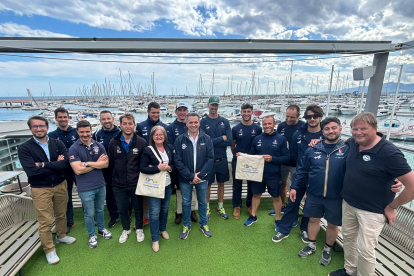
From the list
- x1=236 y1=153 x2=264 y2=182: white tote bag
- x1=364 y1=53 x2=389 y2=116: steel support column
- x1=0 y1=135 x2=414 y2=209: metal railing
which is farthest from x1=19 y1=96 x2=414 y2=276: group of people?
x1=0 y1=135 x2=414 y2=209: metal railing

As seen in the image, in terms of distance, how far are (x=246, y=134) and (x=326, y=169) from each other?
1.35 m

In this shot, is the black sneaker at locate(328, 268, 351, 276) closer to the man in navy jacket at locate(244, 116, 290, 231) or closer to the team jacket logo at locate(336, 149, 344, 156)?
the man in navy jacket at locate(244, 116, 290, 231)

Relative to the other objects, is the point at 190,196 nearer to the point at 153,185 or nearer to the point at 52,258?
the point at 153,185

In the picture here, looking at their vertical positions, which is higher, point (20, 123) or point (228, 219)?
point (20, 123)

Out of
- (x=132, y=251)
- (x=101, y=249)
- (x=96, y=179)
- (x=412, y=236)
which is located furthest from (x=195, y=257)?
(x=412, y=236)

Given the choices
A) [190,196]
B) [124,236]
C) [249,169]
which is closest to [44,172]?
[124,236]

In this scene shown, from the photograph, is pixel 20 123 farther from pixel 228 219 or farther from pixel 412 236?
pixel 412 236

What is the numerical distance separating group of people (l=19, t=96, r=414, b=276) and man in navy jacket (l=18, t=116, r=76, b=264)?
0.01 m

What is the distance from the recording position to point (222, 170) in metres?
3.28

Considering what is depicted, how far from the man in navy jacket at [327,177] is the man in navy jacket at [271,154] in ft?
1.54

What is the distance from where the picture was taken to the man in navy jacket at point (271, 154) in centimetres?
288

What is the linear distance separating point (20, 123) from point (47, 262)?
4.71m

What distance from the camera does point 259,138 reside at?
3.03 meters

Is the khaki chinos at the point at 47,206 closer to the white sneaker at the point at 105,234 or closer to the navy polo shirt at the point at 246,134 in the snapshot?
the white sneaker at the point at 105,234
